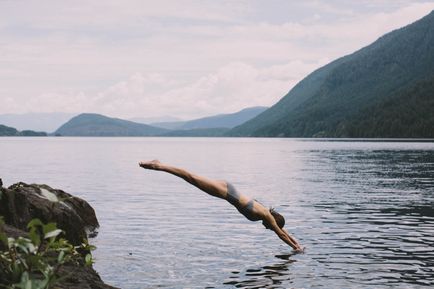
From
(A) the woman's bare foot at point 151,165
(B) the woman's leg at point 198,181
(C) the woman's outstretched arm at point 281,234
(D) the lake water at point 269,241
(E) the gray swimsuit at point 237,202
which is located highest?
(A) the woman's bare foot at point 151,165

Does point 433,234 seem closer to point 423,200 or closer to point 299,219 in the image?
point 299,219

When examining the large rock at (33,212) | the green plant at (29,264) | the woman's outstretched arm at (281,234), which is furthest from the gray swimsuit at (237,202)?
the green plant at (29,264)

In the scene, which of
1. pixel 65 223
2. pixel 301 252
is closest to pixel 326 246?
pixel 301 252

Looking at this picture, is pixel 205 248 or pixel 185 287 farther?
pixel 205 248

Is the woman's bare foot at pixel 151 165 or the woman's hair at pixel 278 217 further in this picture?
the woman's hair at pixel 278 217

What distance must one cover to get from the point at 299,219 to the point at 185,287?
15.7m

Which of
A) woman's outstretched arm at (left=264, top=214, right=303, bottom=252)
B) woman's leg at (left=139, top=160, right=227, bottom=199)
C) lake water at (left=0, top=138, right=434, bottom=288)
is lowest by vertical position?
lake water at (left=0, top=138, right=434, bottom=288)

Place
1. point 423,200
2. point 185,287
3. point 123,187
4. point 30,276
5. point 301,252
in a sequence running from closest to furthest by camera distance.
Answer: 1. point 30,276
2. point 185,287
3. point 301,252
4. point 423,200
5. point 123,187

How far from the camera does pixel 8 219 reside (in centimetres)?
1658

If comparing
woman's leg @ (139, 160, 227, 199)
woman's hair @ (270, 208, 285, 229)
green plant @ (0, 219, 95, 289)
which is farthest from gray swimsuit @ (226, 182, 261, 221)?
green plant @ (0, 219, 95, 289)

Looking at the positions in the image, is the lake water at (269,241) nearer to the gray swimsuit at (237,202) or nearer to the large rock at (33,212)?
the large rock at (33,212)

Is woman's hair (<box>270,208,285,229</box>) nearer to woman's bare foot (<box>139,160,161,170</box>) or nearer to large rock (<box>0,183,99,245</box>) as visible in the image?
large rock (<box>0,183,99,245</box>)

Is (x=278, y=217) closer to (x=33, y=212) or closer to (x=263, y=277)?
(x=263, y=277)

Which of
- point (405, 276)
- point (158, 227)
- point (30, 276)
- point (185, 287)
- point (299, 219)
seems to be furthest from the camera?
point (299, 219)
